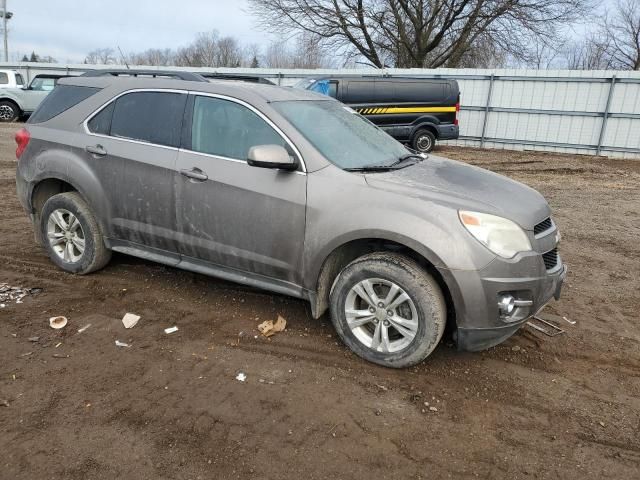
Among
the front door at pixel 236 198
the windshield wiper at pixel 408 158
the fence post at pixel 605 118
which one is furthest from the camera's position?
the fence post at pixel 605 118

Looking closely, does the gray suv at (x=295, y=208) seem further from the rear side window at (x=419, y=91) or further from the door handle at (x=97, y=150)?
the rear side window at (x=419, y=91)

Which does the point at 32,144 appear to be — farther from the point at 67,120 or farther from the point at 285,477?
the point at 285,477

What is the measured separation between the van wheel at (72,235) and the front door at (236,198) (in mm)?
1009

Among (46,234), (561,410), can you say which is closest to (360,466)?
(561,410)

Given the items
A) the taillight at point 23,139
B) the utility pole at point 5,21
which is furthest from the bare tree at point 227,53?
the taillight at point 23,139

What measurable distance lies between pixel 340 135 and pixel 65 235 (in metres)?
2.65

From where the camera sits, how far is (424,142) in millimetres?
14531

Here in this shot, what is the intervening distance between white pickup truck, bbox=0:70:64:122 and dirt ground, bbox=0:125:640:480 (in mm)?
16745

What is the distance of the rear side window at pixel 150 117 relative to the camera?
389 cm

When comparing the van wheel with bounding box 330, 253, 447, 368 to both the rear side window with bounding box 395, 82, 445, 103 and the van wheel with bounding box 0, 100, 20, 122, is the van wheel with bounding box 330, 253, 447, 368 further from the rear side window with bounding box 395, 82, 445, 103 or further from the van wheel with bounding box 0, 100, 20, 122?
the van wheel with bounding box 0, 100, 20, 122

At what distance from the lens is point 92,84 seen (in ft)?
14.4

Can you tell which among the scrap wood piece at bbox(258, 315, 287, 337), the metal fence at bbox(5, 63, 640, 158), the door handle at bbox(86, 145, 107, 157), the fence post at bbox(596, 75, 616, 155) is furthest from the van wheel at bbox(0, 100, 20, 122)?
the fence post at bbox(596, 75, 616, 155)

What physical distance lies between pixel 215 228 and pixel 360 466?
198 centimetres

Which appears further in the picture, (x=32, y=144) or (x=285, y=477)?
(x=32, y=144)
